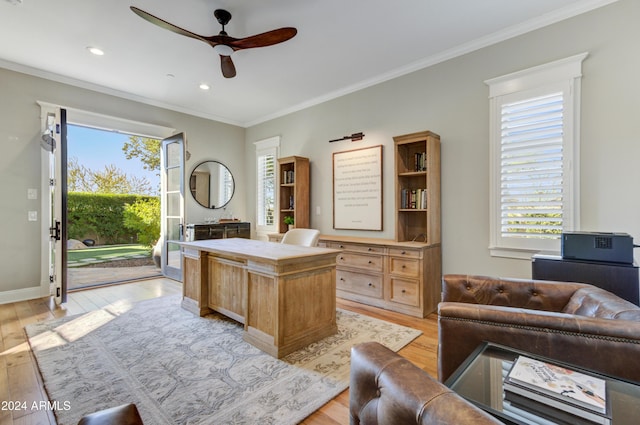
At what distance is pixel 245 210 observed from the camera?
632 cm

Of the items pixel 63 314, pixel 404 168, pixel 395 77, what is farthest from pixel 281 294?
pixel 395 77

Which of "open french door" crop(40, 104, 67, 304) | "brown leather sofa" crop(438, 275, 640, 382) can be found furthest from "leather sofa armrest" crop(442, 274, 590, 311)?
"open french door" crop(40, 104, 67, 304)

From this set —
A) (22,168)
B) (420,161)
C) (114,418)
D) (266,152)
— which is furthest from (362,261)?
(22,168)

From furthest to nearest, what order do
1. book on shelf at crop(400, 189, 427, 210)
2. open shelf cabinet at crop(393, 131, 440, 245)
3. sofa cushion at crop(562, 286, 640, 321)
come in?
1. book on shelf at crop(400, 189, 427, 210)
2. open shelf cabinet at crop(393, 131, 440, 245)
3. sofa cushion at crop(562, 286, 640, 321)

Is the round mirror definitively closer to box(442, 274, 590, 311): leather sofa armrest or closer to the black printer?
box(442, 274, 590, 311): leather sofa armrest

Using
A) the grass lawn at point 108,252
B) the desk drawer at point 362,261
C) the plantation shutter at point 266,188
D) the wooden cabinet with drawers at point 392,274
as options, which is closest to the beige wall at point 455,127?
the wooden cabinet with drawers at point 392,274

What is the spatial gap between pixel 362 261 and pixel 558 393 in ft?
9.09

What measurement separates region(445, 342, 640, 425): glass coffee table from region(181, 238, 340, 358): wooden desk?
1426 mm

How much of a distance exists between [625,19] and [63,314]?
632 centimetres

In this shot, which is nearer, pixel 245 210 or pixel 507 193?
pixel 507 193

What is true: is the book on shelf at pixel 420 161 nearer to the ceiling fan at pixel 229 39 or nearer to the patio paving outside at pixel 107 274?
the ceiling fan at pixel 229 39

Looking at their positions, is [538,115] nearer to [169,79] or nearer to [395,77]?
[395,77]

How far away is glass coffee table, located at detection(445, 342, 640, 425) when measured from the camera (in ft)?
2.88

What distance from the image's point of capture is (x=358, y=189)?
170 inches
